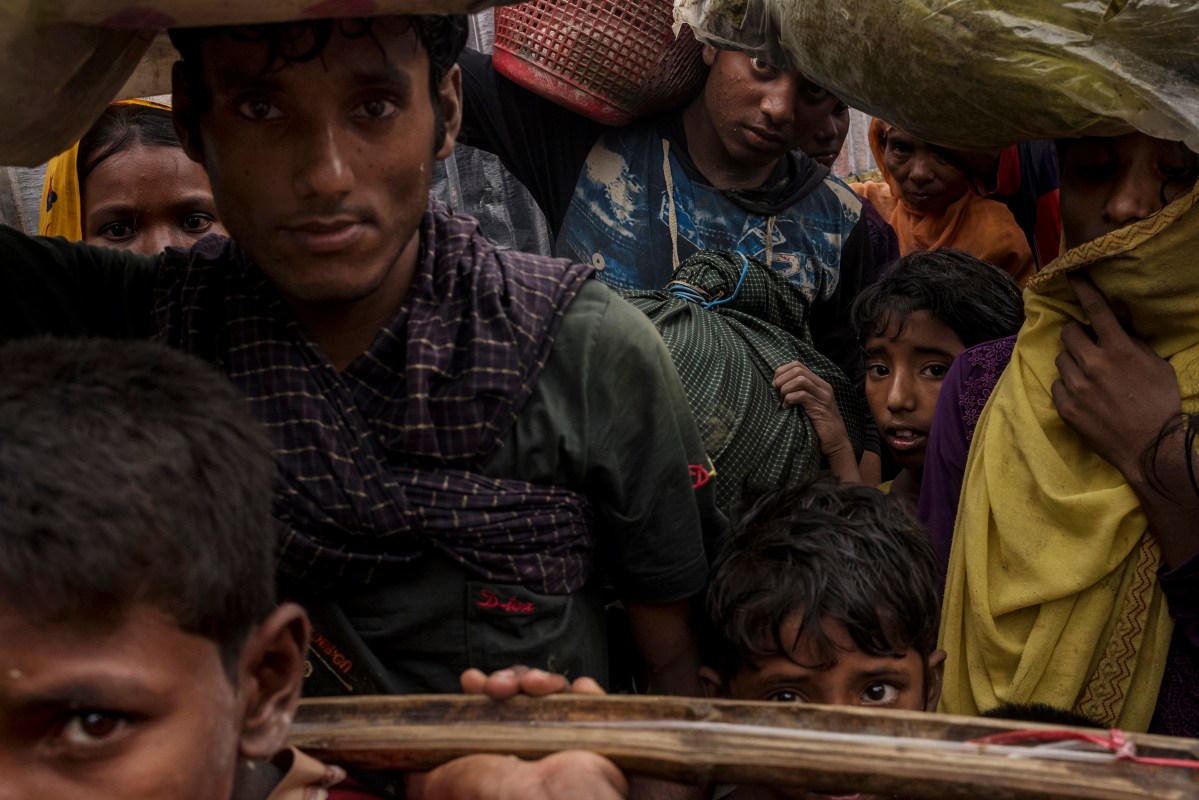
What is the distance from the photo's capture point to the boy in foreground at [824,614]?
2.19 meters

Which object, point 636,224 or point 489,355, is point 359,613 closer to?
point 489,355

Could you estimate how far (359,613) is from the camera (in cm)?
180

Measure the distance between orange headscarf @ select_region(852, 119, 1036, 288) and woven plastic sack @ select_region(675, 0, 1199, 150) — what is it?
6.71 feet

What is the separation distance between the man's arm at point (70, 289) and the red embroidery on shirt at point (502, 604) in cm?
65

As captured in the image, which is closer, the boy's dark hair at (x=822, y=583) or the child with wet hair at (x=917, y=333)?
the boy's dark hair at (x=822, y=583)

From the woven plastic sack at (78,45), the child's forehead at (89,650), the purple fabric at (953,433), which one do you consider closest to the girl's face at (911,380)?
the purple fabric at (953,433)

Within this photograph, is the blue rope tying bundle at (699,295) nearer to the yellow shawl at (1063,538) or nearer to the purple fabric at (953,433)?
the purple fabric at (953,433)

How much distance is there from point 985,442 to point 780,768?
1.40 metres

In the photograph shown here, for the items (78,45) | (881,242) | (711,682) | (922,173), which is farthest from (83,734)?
(922,173)

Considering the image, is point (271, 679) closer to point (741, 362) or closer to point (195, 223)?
point (741, 362)

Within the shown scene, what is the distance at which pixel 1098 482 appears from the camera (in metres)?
2.41

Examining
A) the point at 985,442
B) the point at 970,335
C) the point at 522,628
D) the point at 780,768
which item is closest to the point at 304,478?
the point at 522,628

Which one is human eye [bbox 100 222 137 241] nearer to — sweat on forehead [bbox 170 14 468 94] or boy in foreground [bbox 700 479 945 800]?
sweat on forehead [bbox 170 14 468 94]

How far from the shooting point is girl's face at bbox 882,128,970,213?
4.34 m
